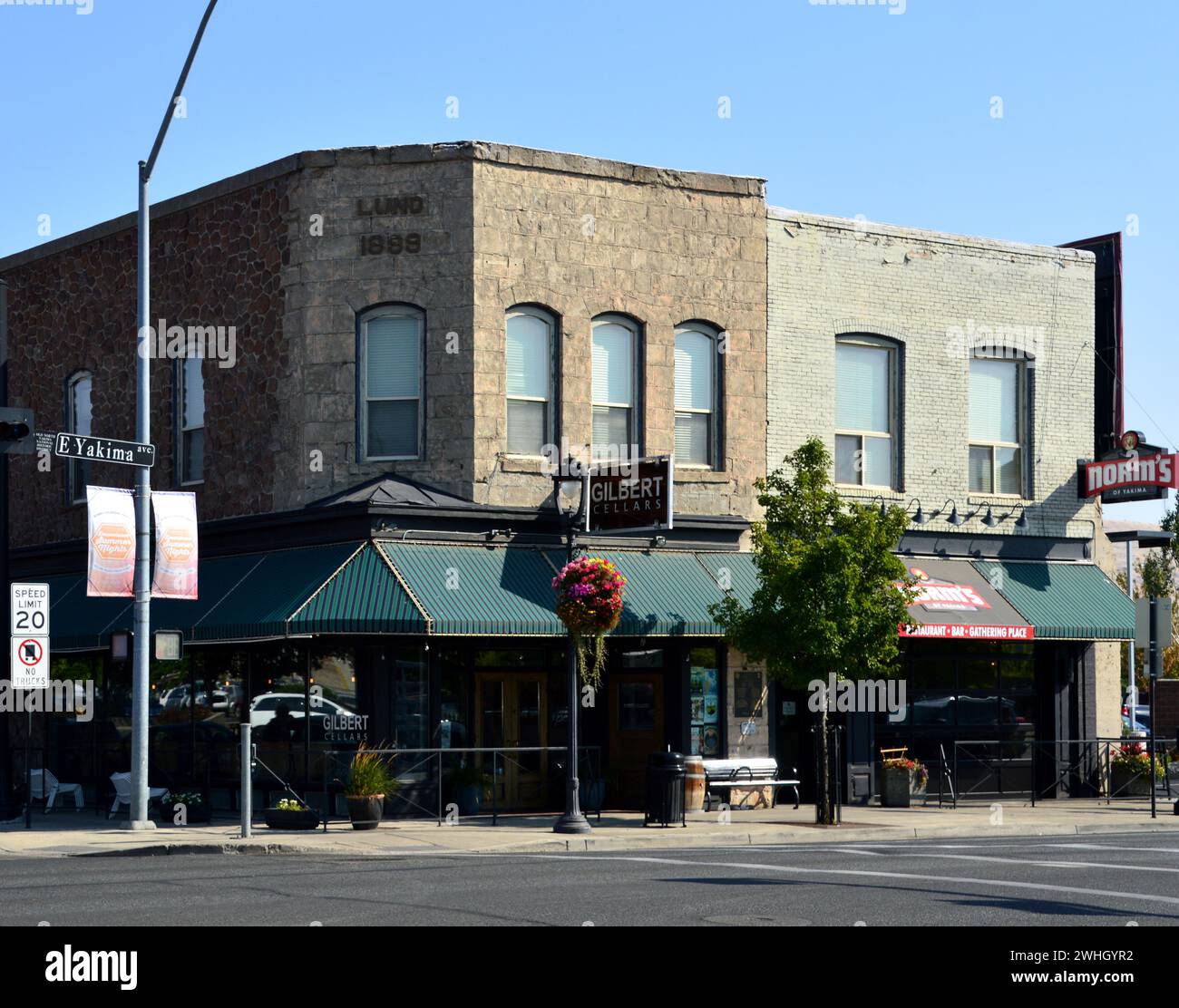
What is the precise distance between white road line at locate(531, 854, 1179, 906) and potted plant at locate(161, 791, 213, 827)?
23.0 ft

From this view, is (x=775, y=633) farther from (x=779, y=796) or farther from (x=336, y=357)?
(x=336, y=357)

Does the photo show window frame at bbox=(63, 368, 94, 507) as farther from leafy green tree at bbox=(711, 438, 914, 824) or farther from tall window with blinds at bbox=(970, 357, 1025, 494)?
tall window with blinds at bbox=(970, 357, 1025, 494)

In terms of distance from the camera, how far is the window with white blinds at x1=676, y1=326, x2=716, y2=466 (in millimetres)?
27859

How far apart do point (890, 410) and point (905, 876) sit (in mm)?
13961

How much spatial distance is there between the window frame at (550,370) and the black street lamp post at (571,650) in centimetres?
53

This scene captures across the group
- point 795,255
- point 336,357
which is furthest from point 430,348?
point 795,255

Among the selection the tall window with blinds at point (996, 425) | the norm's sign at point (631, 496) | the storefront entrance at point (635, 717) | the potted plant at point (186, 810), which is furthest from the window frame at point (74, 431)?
the tall window with blinds at point (996, 425)

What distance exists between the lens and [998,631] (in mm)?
28719

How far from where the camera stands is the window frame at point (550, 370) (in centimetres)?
2650

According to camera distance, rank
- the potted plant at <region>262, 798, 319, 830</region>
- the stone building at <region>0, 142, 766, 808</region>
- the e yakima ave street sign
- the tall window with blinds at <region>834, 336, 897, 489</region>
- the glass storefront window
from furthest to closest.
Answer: the tall window with blinds at <region>834, 336, 897, 489</region>
the stone building at <region>0, 142, 766, 808</region>
the glass storefront window
the potted plant at <region>262, 798, 319, 830</region>
the e yakima ave street sign

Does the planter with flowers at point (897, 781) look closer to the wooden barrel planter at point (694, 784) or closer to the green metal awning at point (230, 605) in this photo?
the wooden barrel planter at point (694, 784)

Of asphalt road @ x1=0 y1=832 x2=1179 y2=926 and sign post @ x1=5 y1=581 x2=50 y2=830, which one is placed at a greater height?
sign post @ x1=5 y1=581 x2=50 y2=830

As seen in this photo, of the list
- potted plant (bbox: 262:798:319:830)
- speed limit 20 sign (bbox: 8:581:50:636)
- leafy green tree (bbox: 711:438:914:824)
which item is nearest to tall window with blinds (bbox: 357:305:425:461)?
speed limit 20 sign (bbox: 8:581:50:636)
